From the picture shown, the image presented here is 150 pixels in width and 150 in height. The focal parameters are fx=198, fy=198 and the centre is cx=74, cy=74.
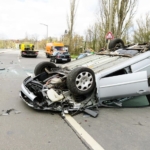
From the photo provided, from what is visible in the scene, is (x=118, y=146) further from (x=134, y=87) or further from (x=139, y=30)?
(x=139, y=30)

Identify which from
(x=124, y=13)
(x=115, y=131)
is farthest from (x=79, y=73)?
(x=124, y=13)

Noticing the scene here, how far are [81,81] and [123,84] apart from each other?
0.92 metres

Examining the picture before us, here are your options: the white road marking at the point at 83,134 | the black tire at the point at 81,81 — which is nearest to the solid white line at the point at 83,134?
the white road marking at the point at 83,134

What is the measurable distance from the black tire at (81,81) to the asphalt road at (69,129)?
53 centimetres

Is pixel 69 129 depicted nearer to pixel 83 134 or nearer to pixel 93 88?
pixel 83 134

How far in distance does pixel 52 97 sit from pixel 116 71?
1.54 meters

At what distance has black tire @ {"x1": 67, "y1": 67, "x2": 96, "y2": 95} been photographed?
13.5 feet

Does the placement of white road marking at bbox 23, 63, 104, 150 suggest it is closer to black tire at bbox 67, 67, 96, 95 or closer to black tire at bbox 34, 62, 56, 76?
black tire at bbox 67, 67, 96, 95

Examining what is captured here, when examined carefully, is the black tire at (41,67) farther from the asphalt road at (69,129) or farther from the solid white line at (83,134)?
the solid white line at (83,134)

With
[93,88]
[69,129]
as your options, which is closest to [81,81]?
[93,88]

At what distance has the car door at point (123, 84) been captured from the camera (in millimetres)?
4266

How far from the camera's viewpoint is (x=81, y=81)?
427 cm

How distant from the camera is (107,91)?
14.1 feet

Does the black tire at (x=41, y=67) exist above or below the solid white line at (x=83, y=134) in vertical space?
above
